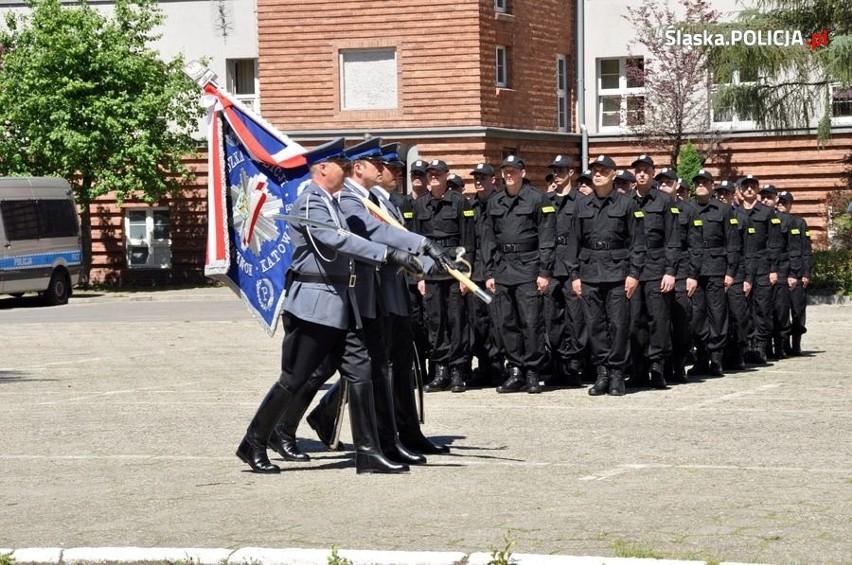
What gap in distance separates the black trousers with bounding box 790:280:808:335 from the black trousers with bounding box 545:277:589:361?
4311 millimetres

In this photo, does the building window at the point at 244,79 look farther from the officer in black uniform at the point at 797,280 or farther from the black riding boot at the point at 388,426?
the black riding boot at the point at 388,426

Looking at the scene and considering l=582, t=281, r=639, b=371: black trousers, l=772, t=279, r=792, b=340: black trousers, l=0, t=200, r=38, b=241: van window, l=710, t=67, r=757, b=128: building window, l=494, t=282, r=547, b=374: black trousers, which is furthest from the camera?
l=0, t=200, r=38, b=241: van window

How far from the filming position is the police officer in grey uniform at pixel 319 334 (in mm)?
9695

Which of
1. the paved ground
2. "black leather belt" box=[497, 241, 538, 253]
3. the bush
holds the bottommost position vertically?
the bush

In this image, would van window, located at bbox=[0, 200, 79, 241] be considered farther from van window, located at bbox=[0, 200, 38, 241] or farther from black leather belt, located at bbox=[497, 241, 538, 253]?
black leather belt, located at bbox=[497, 241, 538, 253]

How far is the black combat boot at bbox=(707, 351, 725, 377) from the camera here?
16.6 metres

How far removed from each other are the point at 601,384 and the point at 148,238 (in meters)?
29.1

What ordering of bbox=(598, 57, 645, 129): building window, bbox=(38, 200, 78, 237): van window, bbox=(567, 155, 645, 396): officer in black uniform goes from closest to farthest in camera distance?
1. bbox=(567, 155, 645, 396): officer in black uniform
2. bbox=(38, 200, 78, 237): van window
3. bbox=(598, 57, 645, 129): building window

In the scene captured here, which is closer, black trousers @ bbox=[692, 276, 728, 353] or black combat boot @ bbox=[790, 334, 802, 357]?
black trousers @ bbox=[692, 276, 728, 353]

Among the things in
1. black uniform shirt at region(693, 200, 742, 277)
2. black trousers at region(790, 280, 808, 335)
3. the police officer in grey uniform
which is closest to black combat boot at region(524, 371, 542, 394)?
black uniform shirt at region(693, 200, 742, 277)

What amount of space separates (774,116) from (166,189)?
13.8 metres

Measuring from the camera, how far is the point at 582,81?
42.3m

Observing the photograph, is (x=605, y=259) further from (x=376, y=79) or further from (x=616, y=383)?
(x=376, y=79)

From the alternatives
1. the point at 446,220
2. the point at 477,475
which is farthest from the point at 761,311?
the point at 477,475
